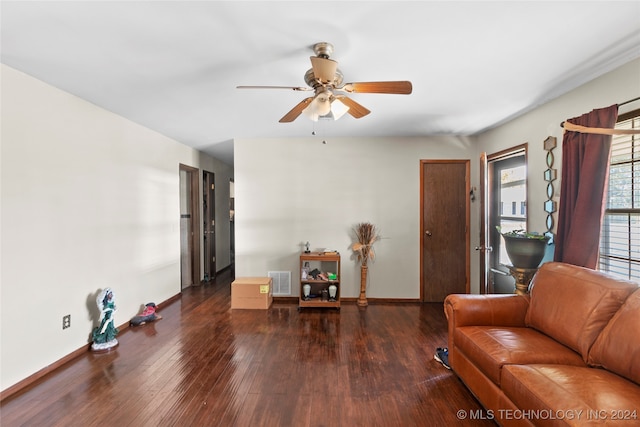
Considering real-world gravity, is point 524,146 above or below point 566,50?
below

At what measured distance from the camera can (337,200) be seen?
14.0ft

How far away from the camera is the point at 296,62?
2.04 metres

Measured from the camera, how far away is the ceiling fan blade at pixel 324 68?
166cm

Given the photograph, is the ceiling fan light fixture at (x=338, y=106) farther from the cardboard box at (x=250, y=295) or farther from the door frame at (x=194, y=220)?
the door frame at (x=194, y=220)

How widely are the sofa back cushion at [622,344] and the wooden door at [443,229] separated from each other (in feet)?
8.44

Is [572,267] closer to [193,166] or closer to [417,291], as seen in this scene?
[417,291]

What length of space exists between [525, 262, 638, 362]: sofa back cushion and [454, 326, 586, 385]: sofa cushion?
8 cm

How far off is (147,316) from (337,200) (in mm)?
2850

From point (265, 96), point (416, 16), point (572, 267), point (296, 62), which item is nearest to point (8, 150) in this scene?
point (265, 96)

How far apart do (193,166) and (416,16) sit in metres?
4.25

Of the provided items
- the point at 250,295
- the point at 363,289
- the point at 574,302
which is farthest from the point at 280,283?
the point at 574,302

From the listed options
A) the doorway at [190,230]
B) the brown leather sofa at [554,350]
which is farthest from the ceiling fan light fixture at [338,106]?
the doorway at [190,230]

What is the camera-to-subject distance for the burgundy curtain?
2.05 meters

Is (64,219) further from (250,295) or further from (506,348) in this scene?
(506,348)
